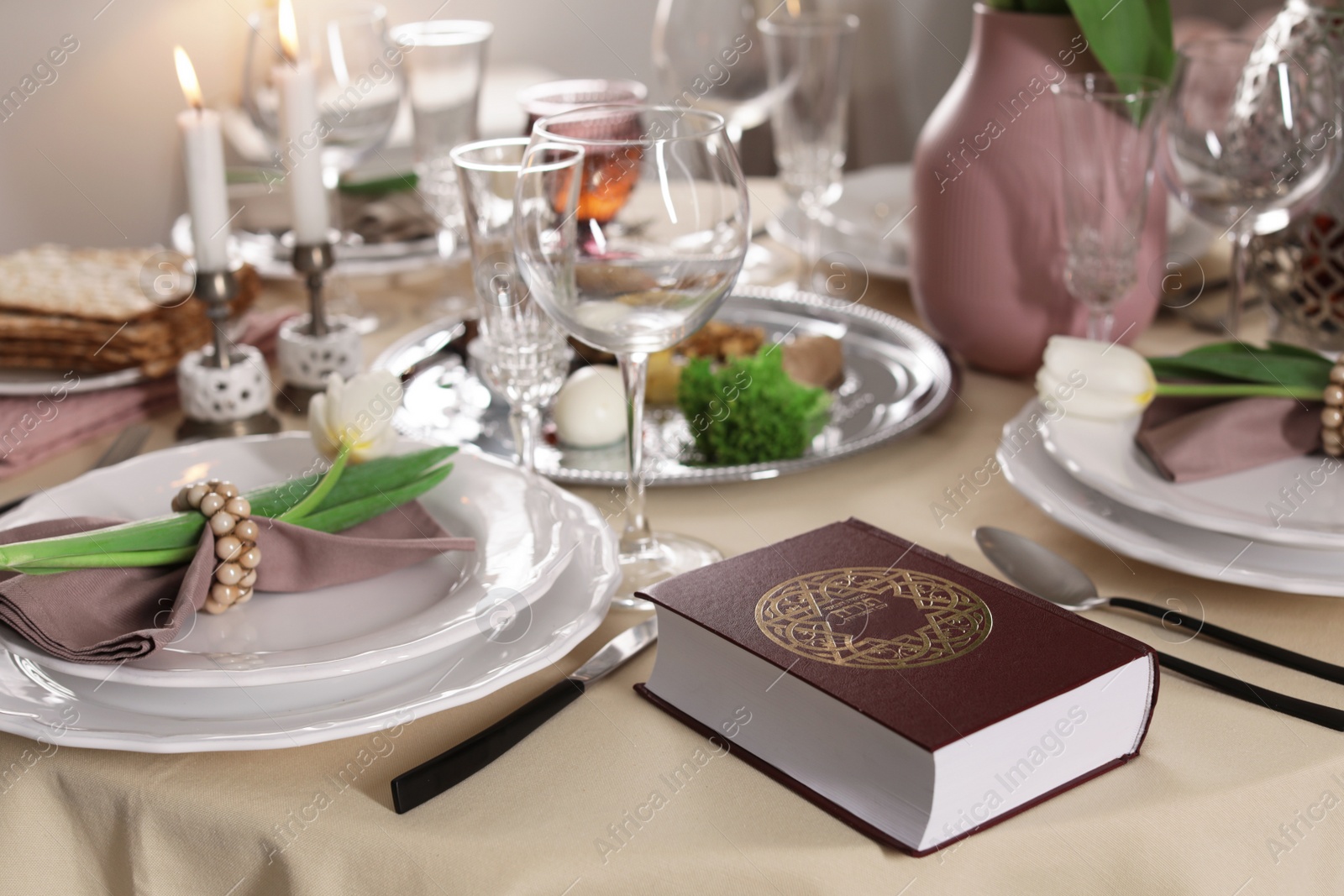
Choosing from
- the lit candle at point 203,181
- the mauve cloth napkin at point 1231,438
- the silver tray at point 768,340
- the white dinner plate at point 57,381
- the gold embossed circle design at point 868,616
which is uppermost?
the lit candle at point 203,181

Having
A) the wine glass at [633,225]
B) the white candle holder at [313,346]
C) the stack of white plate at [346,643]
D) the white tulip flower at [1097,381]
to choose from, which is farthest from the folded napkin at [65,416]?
the white tulip flower at [1097,381]

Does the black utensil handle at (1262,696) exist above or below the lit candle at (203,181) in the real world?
below

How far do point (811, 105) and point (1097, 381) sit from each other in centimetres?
61

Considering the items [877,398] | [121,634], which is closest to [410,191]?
[877,398]

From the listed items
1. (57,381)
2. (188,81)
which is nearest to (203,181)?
(188,81)

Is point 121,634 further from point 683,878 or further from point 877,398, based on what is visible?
point 877,398

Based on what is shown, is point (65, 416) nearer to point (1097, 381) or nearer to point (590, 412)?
point (590, 412)

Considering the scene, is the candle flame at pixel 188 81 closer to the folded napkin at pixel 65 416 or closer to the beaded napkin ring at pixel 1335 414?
the folded napkin at pixel 65 416

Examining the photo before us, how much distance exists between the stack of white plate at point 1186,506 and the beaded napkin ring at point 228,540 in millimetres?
484

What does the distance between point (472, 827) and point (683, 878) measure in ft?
0.32

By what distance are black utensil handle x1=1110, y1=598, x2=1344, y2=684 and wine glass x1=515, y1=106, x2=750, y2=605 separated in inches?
12.1

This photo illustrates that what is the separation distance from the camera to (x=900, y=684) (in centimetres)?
52

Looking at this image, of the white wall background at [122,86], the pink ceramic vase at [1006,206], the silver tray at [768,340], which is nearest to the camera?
the silver tray at [768,340]

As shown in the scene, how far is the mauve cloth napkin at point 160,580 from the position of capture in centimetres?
58
